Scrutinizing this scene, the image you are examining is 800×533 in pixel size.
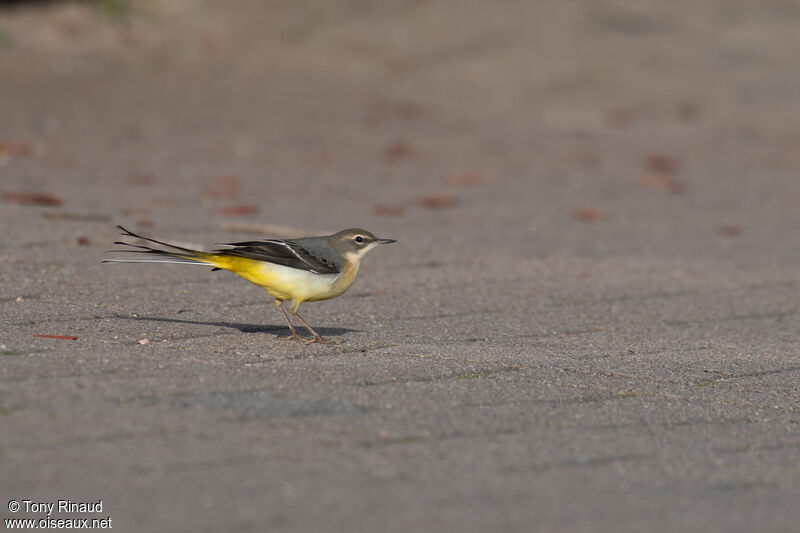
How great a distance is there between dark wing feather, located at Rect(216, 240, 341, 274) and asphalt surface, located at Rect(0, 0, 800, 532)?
1.26 feet

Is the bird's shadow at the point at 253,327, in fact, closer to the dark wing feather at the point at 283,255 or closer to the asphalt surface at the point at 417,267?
the asphalt surface at the point at 417,267

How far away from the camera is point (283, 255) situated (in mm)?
5703

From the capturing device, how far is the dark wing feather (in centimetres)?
566

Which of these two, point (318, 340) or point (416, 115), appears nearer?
point (318, 340)

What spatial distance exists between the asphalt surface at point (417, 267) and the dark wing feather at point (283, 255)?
0.38 metres

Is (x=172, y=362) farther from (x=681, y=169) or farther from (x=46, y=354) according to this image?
(x=681, y=169)

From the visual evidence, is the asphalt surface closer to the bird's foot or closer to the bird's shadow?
the bird's shadow

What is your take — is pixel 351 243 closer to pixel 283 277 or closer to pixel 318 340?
pixel 283 277

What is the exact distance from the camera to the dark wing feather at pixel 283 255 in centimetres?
566

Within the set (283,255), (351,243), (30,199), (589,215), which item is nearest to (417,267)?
(351,243)

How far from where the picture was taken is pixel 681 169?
41.8 feet

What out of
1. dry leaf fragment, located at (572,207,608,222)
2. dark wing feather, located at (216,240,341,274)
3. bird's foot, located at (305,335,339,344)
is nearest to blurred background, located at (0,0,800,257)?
dry leaf fragment, located at (572,207,608,222)

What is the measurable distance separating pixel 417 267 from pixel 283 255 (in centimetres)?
222

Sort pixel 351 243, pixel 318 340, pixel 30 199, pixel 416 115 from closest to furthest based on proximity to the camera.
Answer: pixel 318 340, pixel 351 243, pixel 30 199, pixel 416 115
